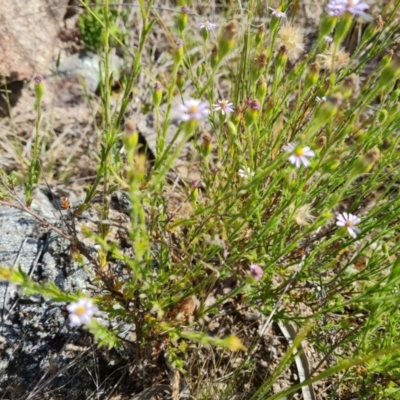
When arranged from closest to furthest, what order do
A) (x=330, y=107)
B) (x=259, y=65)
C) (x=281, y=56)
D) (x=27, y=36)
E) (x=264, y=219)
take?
(x=330, y=107) < (x=259, y=65) < (x=281, y=56) < (x=264, y=219) < (x=27, y=36)

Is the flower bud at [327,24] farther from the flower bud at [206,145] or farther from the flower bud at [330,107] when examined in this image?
the flower bud at [206,145]

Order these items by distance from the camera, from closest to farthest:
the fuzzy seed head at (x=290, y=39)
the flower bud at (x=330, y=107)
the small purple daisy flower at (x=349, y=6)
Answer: the flower bud at (x=330, y=107), the small purple daisy flower at (x=349, y=6), the fuzzy seed head at (x=290, y=39)

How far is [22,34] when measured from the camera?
8.62ft

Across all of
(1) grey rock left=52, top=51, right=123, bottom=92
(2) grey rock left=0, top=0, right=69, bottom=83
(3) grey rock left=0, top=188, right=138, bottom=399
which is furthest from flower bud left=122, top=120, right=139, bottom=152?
(1) grey rock left=52, top=51, right=123, bottom=92

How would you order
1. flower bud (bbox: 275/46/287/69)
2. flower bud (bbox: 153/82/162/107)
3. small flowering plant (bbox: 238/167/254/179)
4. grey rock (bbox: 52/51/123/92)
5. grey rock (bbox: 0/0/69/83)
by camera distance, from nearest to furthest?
small flowering plant (bbox: 238/167/254/179) < flower bud (bbox: 153/82/162/107) < flower bud (bbox: 275/46/287/69) < grey rock (bbox: 0/0/69/83) < grey rock (bbox: 52/51/123/92)

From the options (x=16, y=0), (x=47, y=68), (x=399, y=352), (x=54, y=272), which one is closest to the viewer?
(x=399, y=352)

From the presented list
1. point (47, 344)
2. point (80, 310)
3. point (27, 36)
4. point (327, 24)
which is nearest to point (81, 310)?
point (80, 310)

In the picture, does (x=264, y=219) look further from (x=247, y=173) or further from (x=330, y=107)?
(x=330, y=107)

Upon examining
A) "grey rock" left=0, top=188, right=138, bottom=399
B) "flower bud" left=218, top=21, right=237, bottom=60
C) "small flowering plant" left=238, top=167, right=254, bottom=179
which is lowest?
"grey rock" left=0, top=188, right=138, bottom=399

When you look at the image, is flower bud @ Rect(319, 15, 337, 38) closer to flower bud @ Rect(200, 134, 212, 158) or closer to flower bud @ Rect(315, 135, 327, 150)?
flower bud @ Rect(315, 135, 327, 150)

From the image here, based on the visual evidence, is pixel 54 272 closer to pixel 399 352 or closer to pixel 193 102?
pixel 193 102

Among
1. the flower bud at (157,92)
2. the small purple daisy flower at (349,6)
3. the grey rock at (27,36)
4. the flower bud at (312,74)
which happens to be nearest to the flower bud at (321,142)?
the flower bud at (312,74)

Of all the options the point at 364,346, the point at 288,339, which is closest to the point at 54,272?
the point at 288,339

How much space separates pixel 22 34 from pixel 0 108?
42 centimetres
